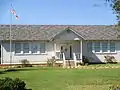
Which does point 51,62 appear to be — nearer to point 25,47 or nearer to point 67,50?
point 67,50

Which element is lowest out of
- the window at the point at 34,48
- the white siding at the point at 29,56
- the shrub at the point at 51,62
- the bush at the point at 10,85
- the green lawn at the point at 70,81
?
the green lawn at the point at 70,81

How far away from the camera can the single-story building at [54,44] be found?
49.7m

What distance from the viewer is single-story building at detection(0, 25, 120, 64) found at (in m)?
49.7

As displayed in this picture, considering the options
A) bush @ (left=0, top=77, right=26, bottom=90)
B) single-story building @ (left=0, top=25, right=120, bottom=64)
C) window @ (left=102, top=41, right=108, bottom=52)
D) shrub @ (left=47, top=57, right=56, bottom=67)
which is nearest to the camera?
bush @ (left=0, top=77, right=26, bottom=90)

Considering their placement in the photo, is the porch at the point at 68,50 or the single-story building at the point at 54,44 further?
the single-story building at the point at 54,44

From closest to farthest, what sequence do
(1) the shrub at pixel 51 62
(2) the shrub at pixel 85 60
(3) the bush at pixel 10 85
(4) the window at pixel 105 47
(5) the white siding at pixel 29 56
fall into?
1. (3) the bush at pixel 10 85
2. (1) the shrub at pixel 51 62
3. (5) the white siding at pixel 29 56
4. (2) the shrub at pixel 85 60
5. (4) the window at pixel 105 47

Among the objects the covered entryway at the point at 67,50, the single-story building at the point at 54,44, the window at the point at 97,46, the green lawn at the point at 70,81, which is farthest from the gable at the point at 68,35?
the green lawn at the point at 70,81

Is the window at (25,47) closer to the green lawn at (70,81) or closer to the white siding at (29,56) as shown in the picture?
the white siding at (29,56)

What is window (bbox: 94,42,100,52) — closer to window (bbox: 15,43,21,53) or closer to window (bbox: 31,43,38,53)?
window (bbox: 31,43,38,53)

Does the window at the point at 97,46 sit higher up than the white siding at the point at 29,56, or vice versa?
the window at the point at 97,46

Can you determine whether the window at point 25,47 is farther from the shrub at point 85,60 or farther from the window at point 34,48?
the shrub at point 85,60

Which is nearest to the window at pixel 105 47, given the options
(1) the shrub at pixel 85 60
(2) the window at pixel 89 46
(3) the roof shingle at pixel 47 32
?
(3) the roof shingle at pixel 47 32

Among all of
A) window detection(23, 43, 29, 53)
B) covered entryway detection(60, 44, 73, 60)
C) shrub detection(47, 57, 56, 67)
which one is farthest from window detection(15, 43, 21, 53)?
covered entryway detection(60, 44, 73, 60)

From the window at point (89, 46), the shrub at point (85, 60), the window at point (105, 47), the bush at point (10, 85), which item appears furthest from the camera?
the window at point (105, 47)
